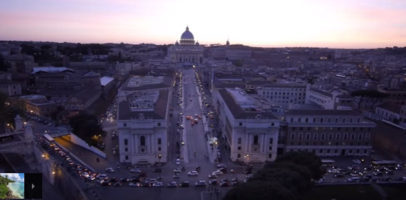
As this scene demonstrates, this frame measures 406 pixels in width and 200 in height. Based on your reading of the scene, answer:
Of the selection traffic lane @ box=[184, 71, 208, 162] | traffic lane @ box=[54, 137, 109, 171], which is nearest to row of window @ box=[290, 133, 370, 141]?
traffic lane @ box=[184, 71, 208, 162]

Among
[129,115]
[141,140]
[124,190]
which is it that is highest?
[129,115]

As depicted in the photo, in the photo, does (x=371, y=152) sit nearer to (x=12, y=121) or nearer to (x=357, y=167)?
(x=357, y=167)

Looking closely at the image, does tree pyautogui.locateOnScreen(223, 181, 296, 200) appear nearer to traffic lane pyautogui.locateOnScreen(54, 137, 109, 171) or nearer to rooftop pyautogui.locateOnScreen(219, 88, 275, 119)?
rooftop pyautogui.locateOnScreen(219, 88, 275, 119)

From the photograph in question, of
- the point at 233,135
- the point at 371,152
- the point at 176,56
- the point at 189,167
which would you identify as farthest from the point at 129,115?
the point at 176,56

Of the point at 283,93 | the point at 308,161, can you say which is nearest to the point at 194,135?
the point at 308,161

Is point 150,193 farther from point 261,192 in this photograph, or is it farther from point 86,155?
point 261,192
